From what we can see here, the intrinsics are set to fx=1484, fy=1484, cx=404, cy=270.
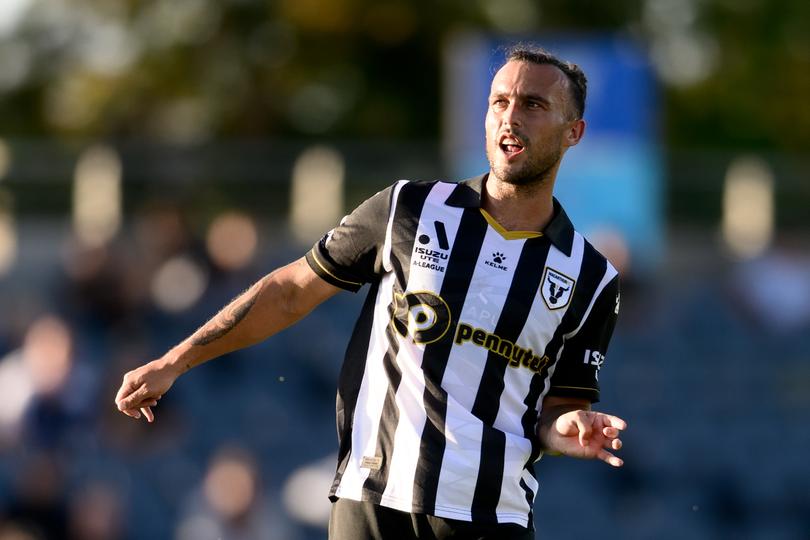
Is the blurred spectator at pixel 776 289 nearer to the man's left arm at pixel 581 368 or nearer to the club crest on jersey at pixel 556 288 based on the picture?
the man's left arm at pixel 581 368

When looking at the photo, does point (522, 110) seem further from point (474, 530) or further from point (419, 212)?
point (474, 530)

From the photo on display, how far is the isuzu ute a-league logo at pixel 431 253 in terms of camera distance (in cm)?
495

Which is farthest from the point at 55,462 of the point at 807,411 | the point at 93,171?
the point at 807,411

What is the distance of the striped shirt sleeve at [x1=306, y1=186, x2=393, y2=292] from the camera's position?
5.04 metres

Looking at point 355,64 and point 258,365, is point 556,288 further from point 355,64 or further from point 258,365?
point 355,64

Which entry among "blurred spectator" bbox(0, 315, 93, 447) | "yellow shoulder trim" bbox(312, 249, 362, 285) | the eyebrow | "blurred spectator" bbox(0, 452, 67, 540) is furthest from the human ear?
"blurred spectator" bbox(0, 452, 67, 540)

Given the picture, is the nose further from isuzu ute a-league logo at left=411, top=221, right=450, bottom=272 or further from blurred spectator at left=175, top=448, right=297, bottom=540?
blurred spectator at left=175, top=448, right=297, bottom=540

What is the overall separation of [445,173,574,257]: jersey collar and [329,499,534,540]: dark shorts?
0.97m

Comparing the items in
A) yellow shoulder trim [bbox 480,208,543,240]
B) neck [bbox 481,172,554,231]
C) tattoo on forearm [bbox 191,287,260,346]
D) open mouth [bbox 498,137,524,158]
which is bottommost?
tattoo on forearm [bbox 191,287,260,346]

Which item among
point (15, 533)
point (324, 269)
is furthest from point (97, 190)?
point (324, 269)

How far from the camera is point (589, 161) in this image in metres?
13.3

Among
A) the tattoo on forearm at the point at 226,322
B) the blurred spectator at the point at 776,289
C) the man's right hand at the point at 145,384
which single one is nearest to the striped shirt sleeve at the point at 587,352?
the tattoo on forearm at the point at 226,322

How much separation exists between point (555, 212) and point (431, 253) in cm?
49

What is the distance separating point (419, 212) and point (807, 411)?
29.3ft
